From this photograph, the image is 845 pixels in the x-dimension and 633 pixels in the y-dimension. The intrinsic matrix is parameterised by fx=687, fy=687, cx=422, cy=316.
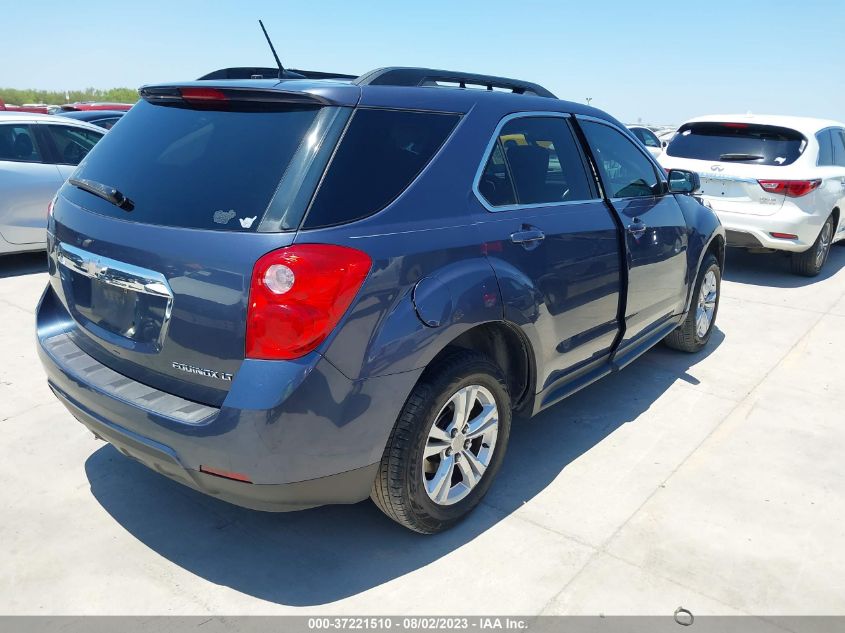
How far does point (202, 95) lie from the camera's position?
260cm

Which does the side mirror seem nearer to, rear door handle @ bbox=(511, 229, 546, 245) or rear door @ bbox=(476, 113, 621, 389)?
rear door @ bbox=(476, 113, 621, 389)

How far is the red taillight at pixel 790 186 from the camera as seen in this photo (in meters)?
6.84

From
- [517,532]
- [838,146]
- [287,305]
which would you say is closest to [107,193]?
[287,305]

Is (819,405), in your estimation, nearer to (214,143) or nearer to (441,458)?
(441,458)

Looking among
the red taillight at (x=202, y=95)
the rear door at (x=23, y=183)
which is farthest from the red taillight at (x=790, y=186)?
the rear door at (x=23, y=183)

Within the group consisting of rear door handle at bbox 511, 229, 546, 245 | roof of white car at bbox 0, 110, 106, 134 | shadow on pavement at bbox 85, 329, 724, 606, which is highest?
roof of white car at bbox 0, 110, 106, 134

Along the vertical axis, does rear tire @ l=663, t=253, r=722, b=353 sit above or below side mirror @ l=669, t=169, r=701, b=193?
below

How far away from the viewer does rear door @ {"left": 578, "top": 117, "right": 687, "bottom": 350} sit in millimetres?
3754

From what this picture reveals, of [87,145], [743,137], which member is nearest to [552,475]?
[743,137]

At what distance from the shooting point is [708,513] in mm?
3082

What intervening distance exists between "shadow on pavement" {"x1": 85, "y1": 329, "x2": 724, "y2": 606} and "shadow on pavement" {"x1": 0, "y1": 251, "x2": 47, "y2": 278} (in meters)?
4.25

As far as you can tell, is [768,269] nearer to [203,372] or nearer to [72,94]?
[203,372]

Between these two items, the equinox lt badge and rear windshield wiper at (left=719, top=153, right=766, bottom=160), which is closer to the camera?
the equinox lt badge

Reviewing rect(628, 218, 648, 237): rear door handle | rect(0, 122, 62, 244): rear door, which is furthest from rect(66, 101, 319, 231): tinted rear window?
rect(0, 122, 62, 244): rear door
